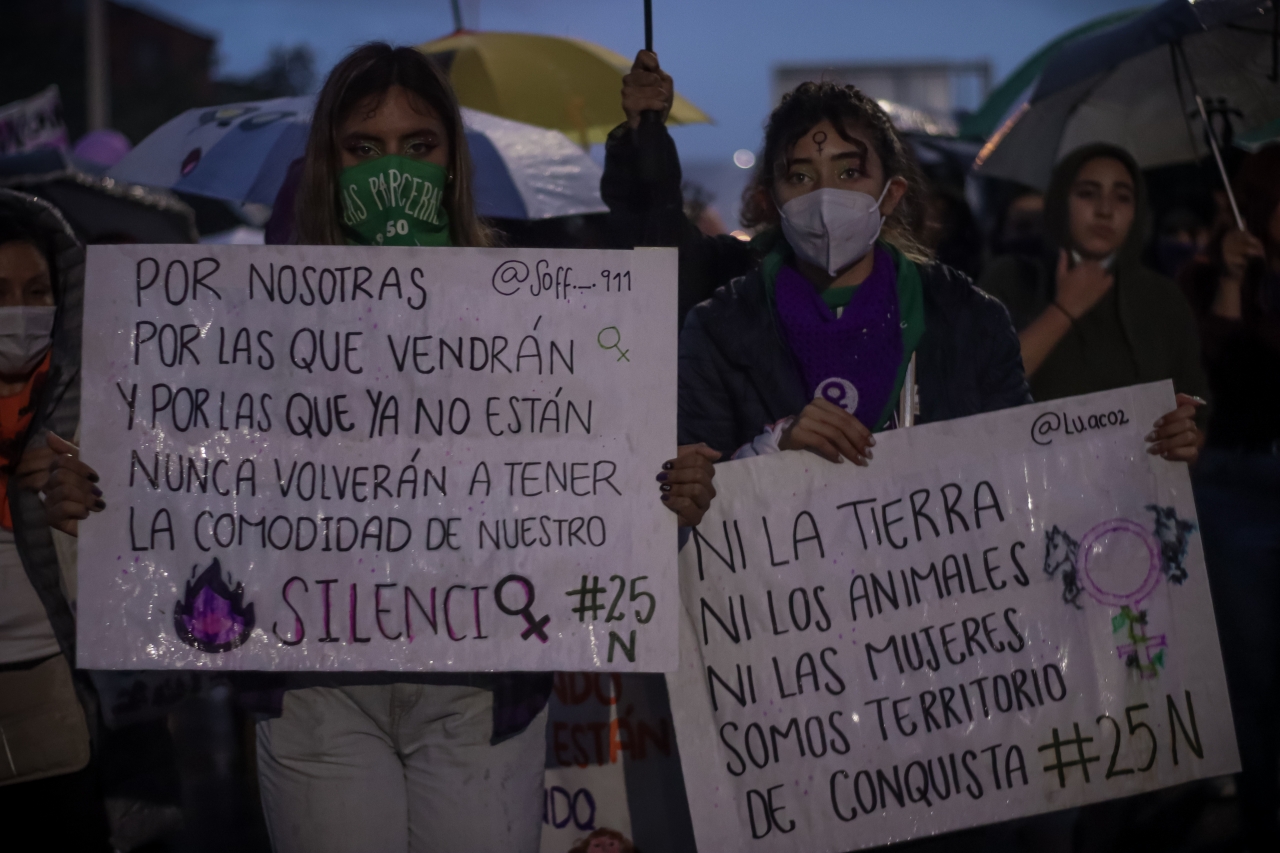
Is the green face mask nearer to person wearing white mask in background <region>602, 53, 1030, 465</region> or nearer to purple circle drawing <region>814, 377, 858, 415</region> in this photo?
person wearing white mask in background <region>602, 53, 1030, 465</region>

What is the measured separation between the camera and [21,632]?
2.79 metres

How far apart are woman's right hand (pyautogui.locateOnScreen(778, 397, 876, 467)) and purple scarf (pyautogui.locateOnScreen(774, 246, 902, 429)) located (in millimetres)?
84

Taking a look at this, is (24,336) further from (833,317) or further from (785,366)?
(833,317)

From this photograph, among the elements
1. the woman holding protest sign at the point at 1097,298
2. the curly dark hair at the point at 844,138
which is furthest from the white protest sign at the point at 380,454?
the woman holding protest sign at the point at 1097,298

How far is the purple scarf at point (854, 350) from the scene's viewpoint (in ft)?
8.79

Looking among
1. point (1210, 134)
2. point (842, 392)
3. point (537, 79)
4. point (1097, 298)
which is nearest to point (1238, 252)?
point (1210, 134)

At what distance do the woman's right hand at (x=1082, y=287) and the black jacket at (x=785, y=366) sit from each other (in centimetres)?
117

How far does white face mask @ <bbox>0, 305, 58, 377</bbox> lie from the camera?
2760mm

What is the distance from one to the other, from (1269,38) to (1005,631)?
2853 mm

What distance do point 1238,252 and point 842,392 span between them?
2294mm

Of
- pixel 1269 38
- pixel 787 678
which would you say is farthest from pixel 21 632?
pixel 1269 38

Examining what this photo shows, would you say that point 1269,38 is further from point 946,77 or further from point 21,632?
point 946,77

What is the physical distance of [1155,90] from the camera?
4754mm

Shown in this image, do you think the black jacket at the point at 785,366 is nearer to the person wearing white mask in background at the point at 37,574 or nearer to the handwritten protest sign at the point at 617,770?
the handwritten protest sign at the point at 617,770
